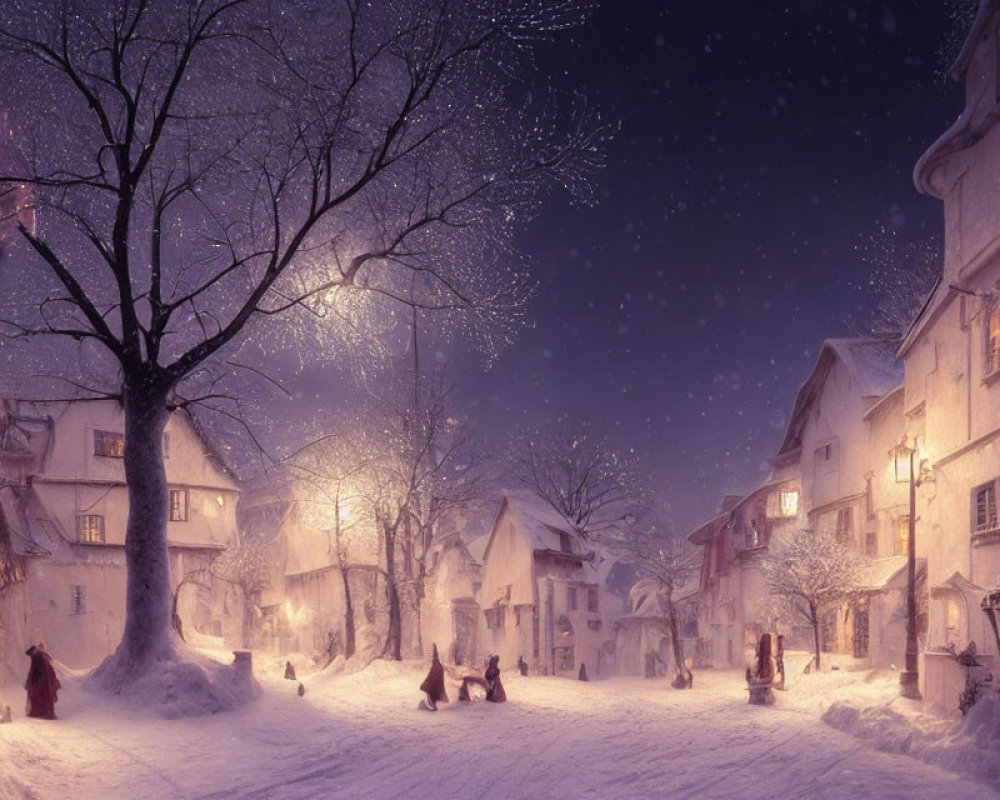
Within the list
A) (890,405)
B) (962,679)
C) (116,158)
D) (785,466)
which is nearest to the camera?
(962,679)

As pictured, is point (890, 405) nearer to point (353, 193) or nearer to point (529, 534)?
point (529, 534)

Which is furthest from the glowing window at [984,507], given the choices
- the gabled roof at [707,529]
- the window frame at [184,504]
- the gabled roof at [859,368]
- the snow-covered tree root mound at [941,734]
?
the window frame at [184,504]

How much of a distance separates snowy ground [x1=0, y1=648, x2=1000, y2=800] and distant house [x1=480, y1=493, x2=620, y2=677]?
1806 cm

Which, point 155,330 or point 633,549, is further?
point 633,549

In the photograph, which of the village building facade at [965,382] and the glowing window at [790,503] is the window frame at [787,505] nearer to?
the glowing window at [790,503]

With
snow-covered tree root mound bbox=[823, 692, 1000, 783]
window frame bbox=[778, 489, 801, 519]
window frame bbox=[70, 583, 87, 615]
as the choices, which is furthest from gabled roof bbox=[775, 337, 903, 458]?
window frame bbox=[70, 583, 87, 615]

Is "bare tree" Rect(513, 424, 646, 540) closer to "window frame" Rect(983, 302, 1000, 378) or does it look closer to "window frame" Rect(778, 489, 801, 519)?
"window frame" Rect(778, 489, 801, 519)

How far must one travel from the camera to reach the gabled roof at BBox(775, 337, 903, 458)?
29.5 metres

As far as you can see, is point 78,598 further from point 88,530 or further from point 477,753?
point 477,753

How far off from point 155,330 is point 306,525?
98.7ft

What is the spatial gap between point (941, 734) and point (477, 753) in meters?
6.79

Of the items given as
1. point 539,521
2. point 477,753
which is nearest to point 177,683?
point 477,753

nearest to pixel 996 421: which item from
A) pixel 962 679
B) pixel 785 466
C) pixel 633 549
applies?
pixel 962 679

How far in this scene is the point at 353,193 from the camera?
1673 cm
